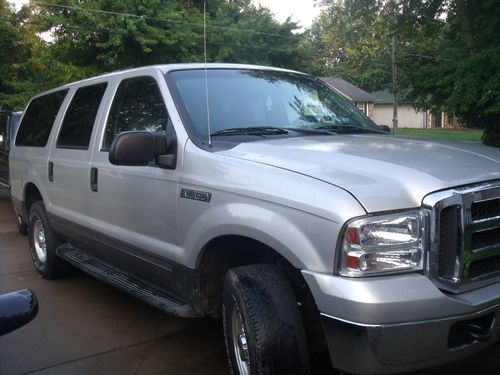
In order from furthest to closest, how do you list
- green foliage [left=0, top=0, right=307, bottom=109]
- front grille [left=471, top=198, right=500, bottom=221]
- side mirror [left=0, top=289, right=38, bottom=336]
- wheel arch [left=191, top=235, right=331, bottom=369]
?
green foliage [left=0, top=0, right=307, bottom=109]
wheel arch [left=191, top=235, right=331, bottom=369]
front grille [left=471, top=198, right=500, bottom=221]
side mirror [left=0, top=289, right=38, bottom=336]

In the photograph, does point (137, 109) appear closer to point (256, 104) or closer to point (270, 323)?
point (256, 104)

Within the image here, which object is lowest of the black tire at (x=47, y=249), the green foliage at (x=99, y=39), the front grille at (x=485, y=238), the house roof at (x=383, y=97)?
the black tire at (x=47, y=249)

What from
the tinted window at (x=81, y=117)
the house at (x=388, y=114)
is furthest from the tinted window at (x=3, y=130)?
the house at (x=388, y=114)

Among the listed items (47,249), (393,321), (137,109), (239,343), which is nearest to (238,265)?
(239,343)

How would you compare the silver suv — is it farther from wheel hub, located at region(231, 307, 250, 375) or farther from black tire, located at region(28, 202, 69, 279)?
black tire, located at region(28, 202, 69, 279)

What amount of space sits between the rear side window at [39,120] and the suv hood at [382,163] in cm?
311

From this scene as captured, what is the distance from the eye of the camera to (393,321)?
96.5 inches

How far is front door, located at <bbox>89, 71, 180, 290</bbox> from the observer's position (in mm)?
3697

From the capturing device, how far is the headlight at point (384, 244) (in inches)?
100

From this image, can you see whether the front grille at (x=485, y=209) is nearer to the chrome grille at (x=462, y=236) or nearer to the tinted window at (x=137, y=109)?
the chrome grille at (x=462, y=236)

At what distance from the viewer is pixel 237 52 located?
21.2 metres

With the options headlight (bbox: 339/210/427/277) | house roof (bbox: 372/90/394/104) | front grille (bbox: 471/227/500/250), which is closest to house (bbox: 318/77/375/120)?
house roof (bbox: 372/90/394/104)

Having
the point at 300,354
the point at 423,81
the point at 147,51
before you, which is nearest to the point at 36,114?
the point at 300,354

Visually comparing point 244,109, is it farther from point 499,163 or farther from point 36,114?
point 36,114
